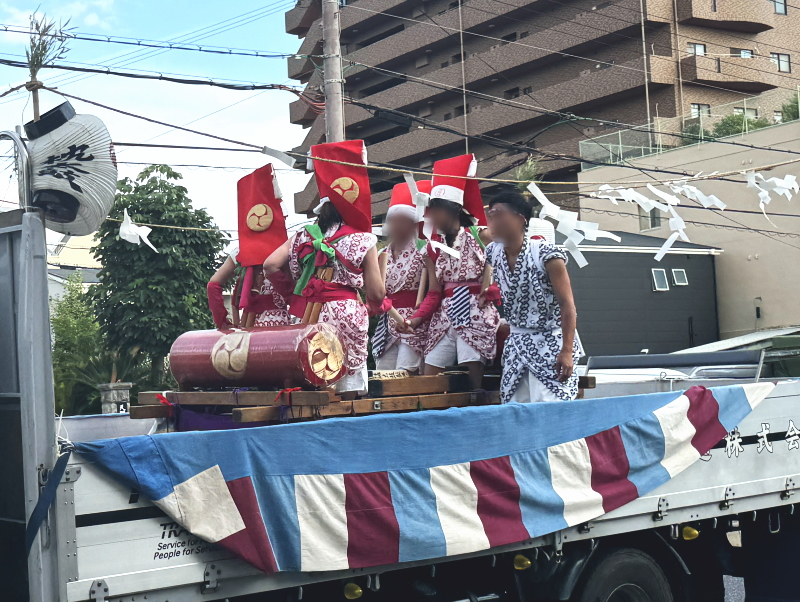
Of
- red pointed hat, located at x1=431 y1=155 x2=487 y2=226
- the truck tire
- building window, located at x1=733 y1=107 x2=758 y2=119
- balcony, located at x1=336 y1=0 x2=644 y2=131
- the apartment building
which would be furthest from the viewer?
balcony, located at x1=336 y1=0 x2=644 y2=131

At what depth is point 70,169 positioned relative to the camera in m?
3.47

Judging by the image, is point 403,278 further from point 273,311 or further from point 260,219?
point 260,219

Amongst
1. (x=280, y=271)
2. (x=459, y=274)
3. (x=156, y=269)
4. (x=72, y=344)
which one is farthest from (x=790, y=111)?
(x=280, y=271)

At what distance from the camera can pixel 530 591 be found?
188 inches

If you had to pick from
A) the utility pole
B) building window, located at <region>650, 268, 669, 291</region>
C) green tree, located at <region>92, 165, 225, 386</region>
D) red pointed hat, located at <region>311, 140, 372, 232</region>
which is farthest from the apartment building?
red pointed hat, located at <region>311, 140, 372, 232</region>

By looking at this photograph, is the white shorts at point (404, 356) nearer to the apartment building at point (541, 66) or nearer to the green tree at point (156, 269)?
the green tree at point (156, 269)

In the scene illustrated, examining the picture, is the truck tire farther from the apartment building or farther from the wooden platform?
the apartment building

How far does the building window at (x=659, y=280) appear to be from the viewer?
28.2 metres

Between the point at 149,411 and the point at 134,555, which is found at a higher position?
the point at 149,411

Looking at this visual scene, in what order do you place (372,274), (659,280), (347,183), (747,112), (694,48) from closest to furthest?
1. (372,274)
2. (347,183)
3. (747,112)
4. (659,280)
5. (694,48)

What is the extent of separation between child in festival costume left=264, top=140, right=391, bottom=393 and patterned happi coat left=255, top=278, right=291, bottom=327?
0.32 metres

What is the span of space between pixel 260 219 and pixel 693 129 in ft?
80.9

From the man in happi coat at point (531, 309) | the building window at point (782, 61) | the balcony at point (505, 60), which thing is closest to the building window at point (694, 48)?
the balcony at point (505, 60)

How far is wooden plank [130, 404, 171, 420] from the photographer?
17.5ft
